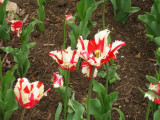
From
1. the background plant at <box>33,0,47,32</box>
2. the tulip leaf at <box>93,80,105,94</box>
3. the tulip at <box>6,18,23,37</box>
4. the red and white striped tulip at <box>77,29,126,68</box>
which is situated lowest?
the tulip leaf at <box>93,80,105,94</box>

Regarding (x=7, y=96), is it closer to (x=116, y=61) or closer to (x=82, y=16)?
(x=82, y=16)

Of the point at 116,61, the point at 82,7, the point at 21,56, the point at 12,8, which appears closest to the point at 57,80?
the point at 21,56

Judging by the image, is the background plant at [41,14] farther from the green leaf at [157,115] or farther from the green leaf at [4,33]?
the green leaf at [157,115]

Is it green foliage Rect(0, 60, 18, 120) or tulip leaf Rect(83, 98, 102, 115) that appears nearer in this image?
green foliage Rect(0, 60, 18, 120)

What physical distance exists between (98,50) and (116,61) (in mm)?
1442

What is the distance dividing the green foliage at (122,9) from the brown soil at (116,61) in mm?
71

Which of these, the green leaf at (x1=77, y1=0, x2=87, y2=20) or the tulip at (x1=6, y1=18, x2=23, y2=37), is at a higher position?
the green leaf at (x1=77, y1=0, x2=87, y2=20)

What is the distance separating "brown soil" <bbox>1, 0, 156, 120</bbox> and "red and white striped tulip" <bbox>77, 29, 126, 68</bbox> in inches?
42.2

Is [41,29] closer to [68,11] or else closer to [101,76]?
[68,11]

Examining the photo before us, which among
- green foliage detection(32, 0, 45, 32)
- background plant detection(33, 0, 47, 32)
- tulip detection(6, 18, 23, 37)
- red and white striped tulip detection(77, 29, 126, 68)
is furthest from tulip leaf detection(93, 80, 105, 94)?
background plant detection(33, 0, 47, 32)

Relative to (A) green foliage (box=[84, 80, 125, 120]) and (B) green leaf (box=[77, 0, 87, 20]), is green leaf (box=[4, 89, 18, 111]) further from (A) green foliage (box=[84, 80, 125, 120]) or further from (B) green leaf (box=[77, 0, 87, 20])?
(B) green leaf (box=[77, 0, 87, 20])

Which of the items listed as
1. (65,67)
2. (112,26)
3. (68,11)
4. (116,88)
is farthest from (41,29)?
(65,67)

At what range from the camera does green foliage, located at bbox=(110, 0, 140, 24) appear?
3.02 metres

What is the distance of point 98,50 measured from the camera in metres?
1.45
